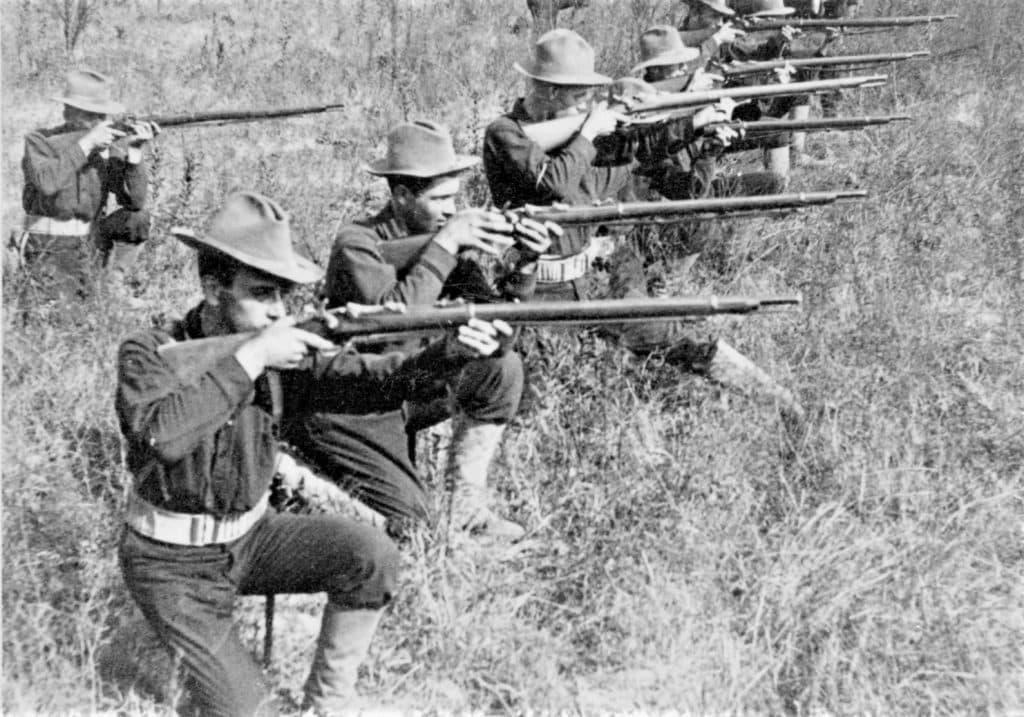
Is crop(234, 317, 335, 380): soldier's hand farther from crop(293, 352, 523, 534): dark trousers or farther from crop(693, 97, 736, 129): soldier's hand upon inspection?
crop(693, 97, 736, 129): soldier's hand

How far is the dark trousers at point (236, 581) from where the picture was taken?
10.8 feet

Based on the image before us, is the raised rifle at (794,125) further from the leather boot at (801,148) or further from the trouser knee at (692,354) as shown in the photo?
the leather boot at (801,148)

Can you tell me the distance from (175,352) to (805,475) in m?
2.66

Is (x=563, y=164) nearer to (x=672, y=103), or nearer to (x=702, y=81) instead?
(x=672, y=103)

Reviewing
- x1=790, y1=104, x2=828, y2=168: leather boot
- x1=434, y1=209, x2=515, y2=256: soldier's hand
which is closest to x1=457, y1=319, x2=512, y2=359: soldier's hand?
x1=434, y1=209, x2=515, y2=256: soldier's hand

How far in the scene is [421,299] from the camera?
171 inches

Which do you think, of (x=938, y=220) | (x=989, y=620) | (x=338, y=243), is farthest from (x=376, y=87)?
(x=989, y=620)

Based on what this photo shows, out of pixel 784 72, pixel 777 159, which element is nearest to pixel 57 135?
pixel 784 72

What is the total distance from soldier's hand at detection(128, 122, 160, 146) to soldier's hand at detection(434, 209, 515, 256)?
3092 mm

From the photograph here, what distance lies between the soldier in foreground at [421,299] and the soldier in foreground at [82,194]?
2.47 metres

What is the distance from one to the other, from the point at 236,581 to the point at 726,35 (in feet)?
21.0

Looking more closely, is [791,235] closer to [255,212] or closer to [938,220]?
[938,220]

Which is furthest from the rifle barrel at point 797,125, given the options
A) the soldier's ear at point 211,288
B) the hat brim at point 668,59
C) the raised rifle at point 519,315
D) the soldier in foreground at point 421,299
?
the soldier's ear at point 211,288

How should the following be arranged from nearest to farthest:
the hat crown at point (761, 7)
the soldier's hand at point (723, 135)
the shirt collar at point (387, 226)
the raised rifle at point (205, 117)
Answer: the shirt collar at point (387, 226) < the soldier's hand at point (723, 135) < the raised rifle at point (205, 117) < the hat crown at point (761, 7)
